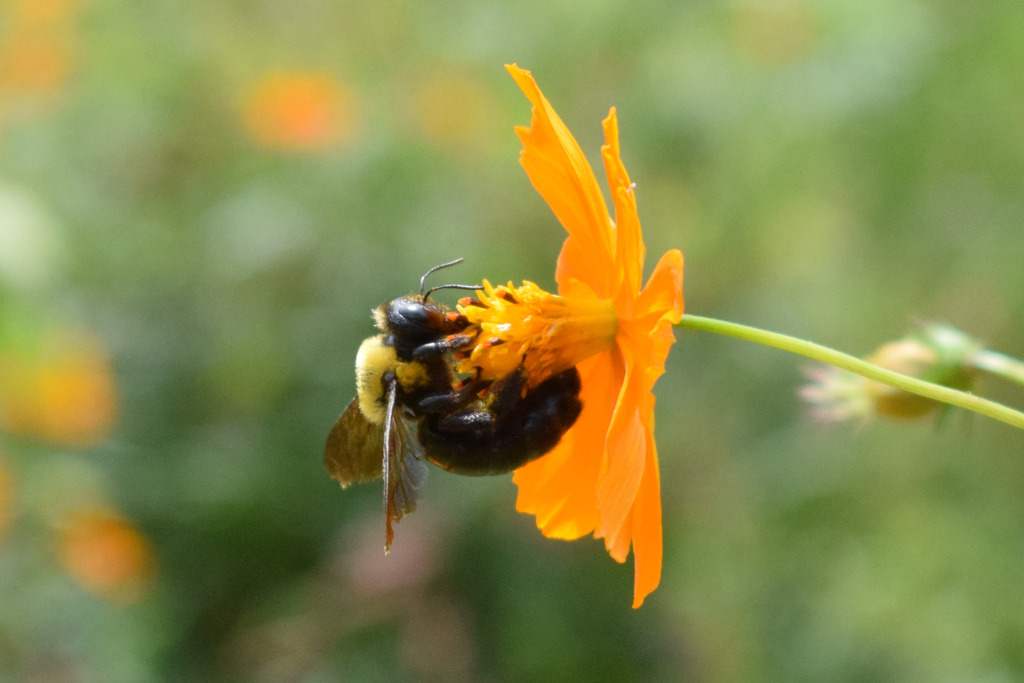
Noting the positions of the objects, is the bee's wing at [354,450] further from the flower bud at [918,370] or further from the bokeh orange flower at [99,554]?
the bokeh orange flower at [99,554]

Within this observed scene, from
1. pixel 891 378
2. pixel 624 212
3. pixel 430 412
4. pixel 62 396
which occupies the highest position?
pixel 624 212

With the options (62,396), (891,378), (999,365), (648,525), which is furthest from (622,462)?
(62,396)

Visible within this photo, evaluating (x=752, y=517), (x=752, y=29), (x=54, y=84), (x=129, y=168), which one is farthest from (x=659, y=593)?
(x=54, y=84)

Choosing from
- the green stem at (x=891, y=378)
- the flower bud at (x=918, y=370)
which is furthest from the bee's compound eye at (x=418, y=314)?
the flower bud at (x=918, y=370)

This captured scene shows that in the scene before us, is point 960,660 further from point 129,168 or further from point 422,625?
point 129,168

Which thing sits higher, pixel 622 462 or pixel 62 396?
pixel 622 462

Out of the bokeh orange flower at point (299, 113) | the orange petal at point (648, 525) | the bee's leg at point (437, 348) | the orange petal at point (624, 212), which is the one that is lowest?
the bokeh orange flower at point (299, 113)

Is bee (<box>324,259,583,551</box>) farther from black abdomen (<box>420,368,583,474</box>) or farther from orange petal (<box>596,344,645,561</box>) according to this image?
orange petal (<box>596,344,645,561</box>)

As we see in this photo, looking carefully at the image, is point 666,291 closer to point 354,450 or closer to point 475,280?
point 354,450
